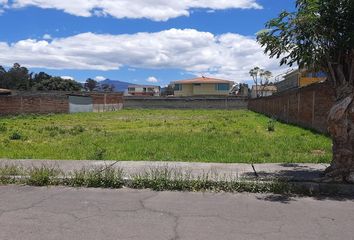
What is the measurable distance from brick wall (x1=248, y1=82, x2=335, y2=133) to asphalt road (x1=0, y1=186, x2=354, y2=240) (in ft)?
25.5

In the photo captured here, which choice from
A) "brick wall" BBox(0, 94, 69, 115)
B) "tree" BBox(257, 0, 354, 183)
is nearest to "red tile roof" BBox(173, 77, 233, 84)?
"brick wall" BBox(0, 94, 69, 115)

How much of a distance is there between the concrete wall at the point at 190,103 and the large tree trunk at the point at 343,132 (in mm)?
68542

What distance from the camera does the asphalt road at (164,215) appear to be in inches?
242

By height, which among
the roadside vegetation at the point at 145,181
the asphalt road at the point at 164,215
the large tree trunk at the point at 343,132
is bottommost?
the asphalt road at the point at 164,215

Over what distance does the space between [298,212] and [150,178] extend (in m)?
3.04

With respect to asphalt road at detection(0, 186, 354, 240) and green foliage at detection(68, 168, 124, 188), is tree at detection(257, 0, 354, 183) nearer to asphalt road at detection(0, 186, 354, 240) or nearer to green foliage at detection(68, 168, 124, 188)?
asphalt road at detection(0, 186, 354, 240)

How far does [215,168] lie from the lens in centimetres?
1070

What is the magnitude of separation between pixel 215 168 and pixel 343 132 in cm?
288

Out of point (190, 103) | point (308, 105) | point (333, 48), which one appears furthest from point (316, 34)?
point (190, 103)

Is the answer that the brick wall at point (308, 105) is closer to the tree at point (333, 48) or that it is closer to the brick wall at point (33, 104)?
the tree at point (333, 48)

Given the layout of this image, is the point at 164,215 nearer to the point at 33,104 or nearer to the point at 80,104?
the point at 33,104

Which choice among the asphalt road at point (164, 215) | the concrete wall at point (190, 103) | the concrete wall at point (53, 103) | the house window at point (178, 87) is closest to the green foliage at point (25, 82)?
the house window at point (178, 87)

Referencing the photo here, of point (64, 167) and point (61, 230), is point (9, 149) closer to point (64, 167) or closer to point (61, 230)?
point (64, 167)

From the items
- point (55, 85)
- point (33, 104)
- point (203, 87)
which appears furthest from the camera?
point (203, 87)
